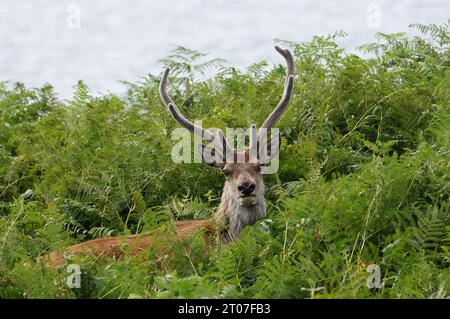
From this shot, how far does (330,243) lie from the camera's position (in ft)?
26.9

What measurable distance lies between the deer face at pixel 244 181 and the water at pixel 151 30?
1160 cm

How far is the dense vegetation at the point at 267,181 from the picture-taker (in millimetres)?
7840

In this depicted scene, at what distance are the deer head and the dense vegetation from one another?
0.92 ft

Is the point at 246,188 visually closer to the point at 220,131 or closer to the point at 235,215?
the point at 235,215

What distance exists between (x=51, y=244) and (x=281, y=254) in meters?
1.86

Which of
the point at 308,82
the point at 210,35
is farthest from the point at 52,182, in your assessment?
the point at 210,35

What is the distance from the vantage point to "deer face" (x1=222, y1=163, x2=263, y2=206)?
10070 millimetres

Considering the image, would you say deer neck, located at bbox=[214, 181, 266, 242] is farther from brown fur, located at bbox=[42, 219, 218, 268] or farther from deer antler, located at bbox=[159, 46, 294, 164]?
deer antler, located at bbox=[159, 46, 294, 164]

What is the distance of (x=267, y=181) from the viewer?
10.8 meters

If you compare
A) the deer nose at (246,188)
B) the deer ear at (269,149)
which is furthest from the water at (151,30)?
the deer nose at (246,188)

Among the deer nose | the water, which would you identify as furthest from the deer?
the water

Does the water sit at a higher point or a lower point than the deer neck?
higher

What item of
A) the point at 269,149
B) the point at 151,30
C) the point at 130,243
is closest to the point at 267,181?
the point at 269,149

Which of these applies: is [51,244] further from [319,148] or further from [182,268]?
[319,148]
